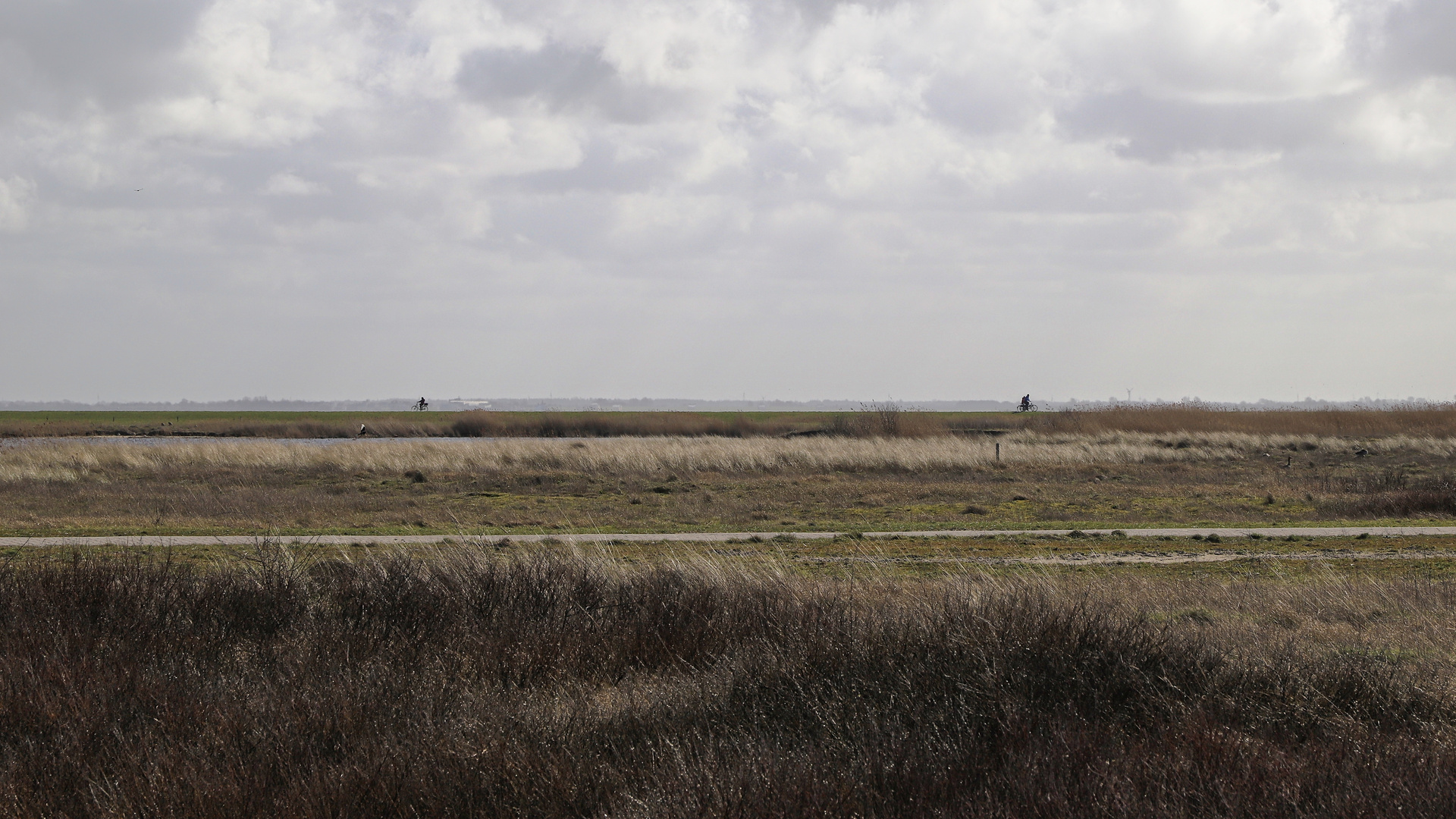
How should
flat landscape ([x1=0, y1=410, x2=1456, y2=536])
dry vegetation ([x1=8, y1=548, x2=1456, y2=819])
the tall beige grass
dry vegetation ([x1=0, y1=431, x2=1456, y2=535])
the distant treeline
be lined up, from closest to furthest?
dry vegetation ([x1=8, y1=548, x2=1456, y2=819])
flat landscape ([x1=0, y1=410, x2=1456, y2=536])
dry vegetation ([x1=0, y1=431, x2=1456, y2=535])
the tall beige grass
the distant treeline

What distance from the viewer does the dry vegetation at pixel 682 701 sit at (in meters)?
5.27

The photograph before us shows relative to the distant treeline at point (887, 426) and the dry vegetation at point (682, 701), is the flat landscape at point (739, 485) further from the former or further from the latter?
the dry vegetation at point (682, 701)

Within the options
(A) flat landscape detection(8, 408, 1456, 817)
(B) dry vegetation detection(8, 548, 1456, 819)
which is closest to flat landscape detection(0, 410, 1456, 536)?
(A) flat landscape detection(8, 408, 1456, 817)

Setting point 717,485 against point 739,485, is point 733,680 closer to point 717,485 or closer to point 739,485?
point 717,485

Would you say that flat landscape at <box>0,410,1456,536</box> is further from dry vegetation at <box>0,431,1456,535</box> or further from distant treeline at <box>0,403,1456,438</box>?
distant treeline at <box>0,403,1456,438</box>

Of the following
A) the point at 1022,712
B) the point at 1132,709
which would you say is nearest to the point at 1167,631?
the point at 1132,709

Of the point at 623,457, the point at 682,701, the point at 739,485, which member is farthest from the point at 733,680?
the point at 623,457

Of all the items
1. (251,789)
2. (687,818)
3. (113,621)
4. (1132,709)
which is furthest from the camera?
(113,621)

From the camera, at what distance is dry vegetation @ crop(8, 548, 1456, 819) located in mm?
5270

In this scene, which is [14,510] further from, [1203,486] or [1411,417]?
[1411,417]

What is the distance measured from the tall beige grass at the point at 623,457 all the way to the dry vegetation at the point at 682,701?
97.4 feet

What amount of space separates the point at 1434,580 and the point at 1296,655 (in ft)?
25.3

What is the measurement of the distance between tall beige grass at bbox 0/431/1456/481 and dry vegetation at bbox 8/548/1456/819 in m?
29.7

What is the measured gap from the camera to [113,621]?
29.6 feet
